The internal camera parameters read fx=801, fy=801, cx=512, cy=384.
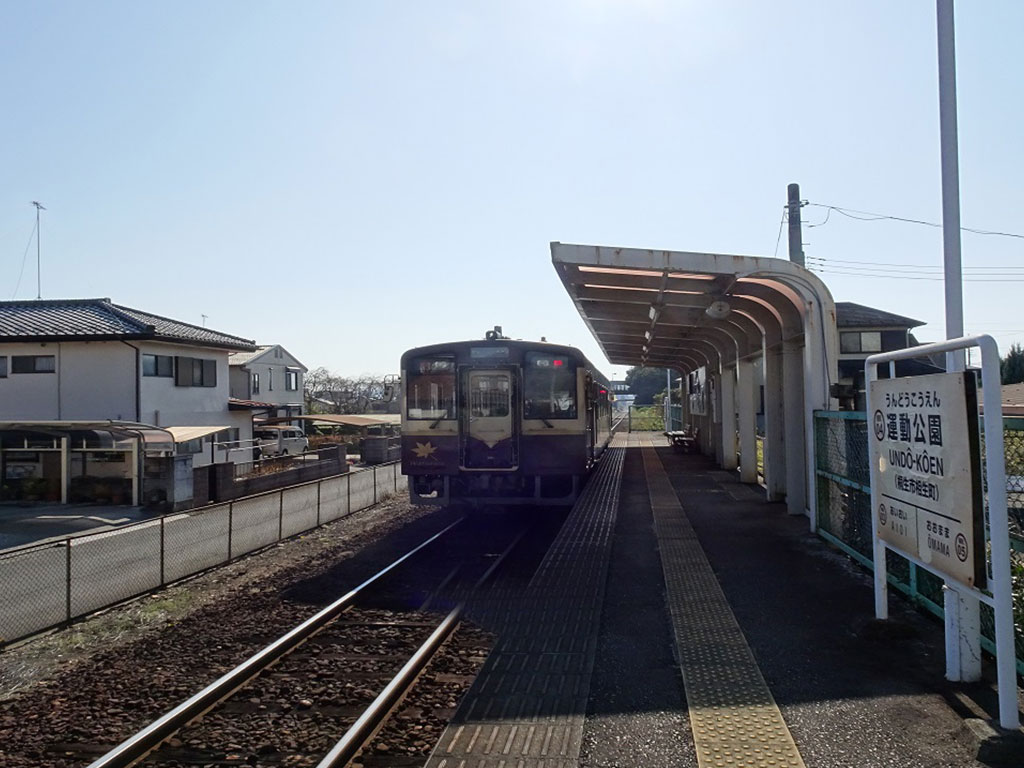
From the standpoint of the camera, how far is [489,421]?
11.4 meters

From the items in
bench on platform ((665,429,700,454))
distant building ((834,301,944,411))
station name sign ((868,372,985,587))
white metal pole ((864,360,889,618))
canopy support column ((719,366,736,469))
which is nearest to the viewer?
station name sign ((868,372,985,587))

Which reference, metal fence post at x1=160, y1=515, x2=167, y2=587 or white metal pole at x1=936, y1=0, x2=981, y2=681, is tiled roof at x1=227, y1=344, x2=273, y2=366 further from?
white metal pole at x1=936, y1=0, x2=981, y2=681

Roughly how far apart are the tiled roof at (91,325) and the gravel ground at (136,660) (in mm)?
14765

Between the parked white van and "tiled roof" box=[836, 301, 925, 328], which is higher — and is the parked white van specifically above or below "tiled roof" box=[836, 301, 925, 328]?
below

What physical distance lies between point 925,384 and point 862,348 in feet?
83.4

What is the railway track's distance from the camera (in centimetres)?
420

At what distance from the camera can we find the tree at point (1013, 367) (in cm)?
3158

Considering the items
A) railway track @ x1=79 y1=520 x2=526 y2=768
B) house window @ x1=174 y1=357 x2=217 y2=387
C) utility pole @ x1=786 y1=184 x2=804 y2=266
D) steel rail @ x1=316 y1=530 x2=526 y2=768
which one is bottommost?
railway track @ x1=79 y1=520 x2=526 y2=768

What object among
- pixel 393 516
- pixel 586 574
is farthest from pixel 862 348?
pixel 586 574

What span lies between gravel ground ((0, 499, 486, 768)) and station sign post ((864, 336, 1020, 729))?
9.68ft

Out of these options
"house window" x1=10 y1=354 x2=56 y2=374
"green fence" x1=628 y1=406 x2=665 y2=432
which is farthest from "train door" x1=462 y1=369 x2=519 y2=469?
"green fence" x1=628 y1=406 x2=665 y2=432

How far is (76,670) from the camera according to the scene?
5.70 metres

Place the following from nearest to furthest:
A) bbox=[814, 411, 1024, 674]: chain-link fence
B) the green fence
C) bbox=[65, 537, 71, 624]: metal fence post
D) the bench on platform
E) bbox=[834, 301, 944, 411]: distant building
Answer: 1. bbox=[814, 411, 1024, 674]: chain-link fence
2. bbox=[65, 537, 71, 624]: metal fence post
3. the bench on platform
4. bbox=[834, 301, 944, 411]: distant building
5. the green fence

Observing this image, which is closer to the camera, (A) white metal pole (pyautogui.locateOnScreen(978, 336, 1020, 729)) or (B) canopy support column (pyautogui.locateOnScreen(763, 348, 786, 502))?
(A) white metal pole (pyautogui.locateOnScreen(978, 336, 1020, 729))
